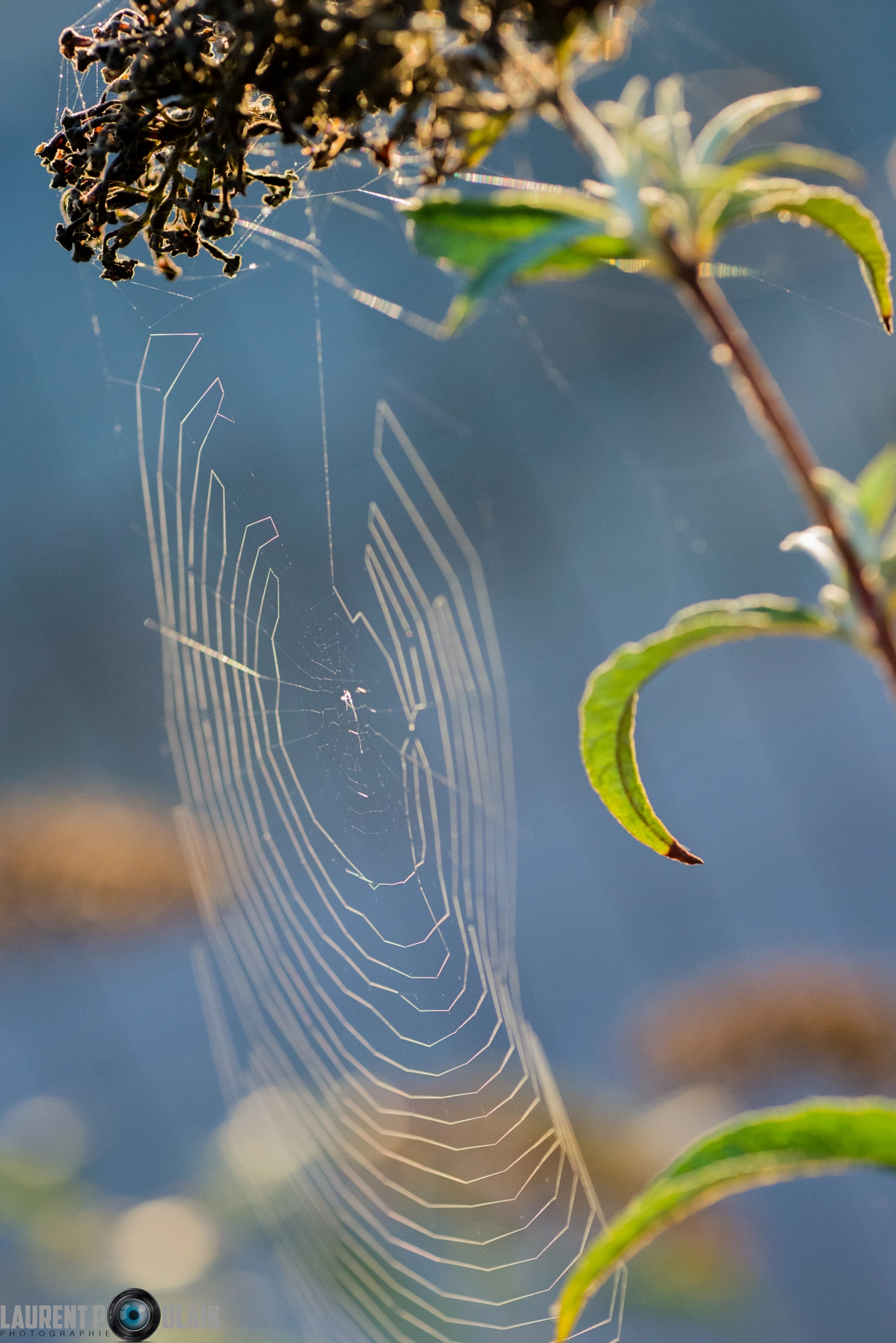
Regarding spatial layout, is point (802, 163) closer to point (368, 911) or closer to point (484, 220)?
point (484, 220)

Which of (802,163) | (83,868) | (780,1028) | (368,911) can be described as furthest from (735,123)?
(368,911)

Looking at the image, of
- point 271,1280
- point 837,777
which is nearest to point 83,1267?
point 271,1280

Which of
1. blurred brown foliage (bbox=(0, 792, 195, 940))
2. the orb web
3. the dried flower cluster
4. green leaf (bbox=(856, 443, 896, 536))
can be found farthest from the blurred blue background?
green leaf (bbox=(856, 443, 896, 536))

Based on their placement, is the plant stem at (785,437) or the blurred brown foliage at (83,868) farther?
the blurred brown foliage at (83,868)

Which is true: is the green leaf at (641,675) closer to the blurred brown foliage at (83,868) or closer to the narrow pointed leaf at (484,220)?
the narrow pointed leaf at (484,220)

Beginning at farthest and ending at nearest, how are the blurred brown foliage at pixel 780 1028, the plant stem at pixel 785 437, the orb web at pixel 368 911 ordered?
the blurred brown foliage at pixel 780 1028 < the orb web at pixel 368 911 < the plant stem at pixel 785 437

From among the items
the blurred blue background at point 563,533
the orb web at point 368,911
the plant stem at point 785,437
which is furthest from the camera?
the blurred blue background at point 563,533

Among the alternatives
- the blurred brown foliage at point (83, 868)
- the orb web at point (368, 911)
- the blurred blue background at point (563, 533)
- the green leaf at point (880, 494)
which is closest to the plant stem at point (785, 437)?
the green leaf at point (880, 494)
